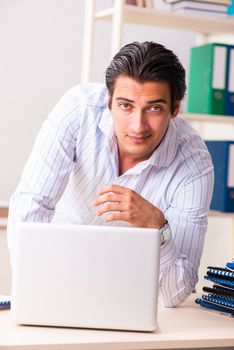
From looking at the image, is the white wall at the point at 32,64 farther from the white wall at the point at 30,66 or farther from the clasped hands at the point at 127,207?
the clasped hands at the point at 127,207

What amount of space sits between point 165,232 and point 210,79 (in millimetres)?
1811

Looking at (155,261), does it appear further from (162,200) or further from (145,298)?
(162,200)

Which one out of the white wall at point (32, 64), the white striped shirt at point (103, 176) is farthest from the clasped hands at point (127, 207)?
the white wall at point (32, 64)

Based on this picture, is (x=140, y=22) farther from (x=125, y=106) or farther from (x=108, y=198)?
(x=108, y=198)

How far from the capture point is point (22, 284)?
1699mm

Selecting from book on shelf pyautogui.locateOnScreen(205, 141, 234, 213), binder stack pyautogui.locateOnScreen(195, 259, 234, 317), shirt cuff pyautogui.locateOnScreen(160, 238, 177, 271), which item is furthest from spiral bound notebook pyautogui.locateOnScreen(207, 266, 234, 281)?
book on shelf pyautogui.locateOnScreen(205, 141, 234, 213)

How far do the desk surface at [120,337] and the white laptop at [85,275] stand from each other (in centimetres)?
3

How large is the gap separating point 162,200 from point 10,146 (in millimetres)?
1461

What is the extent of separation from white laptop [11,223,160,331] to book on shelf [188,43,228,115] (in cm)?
212

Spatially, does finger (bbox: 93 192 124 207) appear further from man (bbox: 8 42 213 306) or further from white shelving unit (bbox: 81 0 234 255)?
white shelving unit (bbox: 81 0 234 255)

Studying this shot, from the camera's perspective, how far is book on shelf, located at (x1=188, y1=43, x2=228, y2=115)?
3715mm

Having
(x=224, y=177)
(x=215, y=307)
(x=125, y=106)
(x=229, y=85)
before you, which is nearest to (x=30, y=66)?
(x=229, y=85)

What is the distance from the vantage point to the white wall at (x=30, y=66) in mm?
3629

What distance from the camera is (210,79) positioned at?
3.71m
